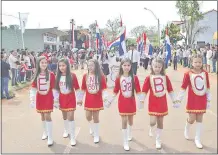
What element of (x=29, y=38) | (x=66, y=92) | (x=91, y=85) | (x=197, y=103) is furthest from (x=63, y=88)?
(x=29, y=38)

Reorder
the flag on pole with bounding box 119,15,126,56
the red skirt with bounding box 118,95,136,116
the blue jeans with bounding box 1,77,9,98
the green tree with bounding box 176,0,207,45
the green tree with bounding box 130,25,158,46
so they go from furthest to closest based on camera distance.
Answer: the green tree with bounding box 130,25,158,46 < the green tree with bounding box 176,0,207,45 < the blue jeans with bounding box 1,77,9,98 < the flag on pole with bounding box 119,15,126,56 < the red skirt with bounding box 118,95,136,116

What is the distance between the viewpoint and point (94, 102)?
5426 millimetres

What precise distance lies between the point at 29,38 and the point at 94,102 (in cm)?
3707

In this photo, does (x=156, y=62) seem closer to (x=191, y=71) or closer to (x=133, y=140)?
(x=191, y=71)

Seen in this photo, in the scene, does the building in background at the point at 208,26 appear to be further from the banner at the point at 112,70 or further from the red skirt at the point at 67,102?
the red skirt at the point at 67,102

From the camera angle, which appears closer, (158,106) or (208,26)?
(158,106)

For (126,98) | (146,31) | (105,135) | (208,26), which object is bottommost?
(105,135)

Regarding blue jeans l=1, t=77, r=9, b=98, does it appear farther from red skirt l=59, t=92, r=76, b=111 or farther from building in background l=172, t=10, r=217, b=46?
building in background l=172, t=10, r=217, b=46

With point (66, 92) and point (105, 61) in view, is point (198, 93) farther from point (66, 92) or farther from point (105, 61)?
point (105, 61)

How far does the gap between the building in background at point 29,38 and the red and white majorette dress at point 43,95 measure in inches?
1226

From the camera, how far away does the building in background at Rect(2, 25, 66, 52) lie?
36.5 meters

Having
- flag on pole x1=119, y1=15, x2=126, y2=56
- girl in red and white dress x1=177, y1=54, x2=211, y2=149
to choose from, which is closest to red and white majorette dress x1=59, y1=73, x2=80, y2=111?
girl in red and white dress x1=177, y1=54, x2=211, y2=149

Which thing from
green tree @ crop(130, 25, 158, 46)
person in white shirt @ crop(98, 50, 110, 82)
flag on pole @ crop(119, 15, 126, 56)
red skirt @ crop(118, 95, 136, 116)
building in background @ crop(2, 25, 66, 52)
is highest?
green tree @ crop(130, 25, 158, 46)

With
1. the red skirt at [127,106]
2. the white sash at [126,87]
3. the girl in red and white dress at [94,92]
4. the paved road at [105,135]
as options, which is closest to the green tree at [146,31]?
the paved road at [105,135]
